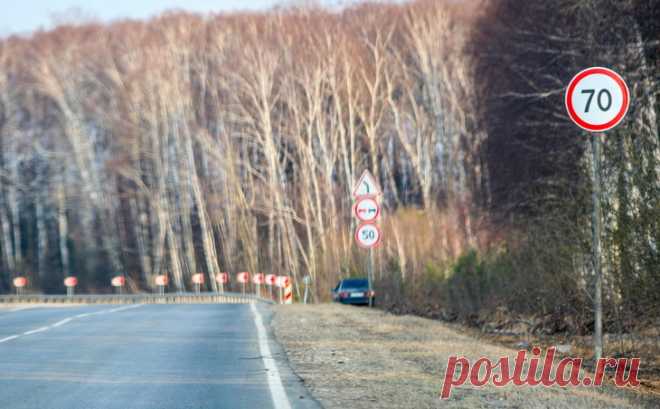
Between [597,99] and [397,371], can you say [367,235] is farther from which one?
[597,99]

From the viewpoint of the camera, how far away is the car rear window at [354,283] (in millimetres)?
41500

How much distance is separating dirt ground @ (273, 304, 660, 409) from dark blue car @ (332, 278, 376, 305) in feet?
61.6

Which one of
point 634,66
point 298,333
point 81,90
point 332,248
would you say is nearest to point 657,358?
point 298,333

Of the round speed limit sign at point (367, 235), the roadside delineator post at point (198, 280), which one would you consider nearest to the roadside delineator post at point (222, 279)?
the roadside delineator post at point (198, 280)

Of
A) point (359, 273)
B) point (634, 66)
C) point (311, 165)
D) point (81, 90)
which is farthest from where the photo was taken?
point (81, 90)

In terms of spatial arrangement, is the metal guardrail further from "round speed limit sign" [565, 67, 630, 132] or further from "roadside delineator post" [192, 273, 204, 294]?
"round speed limit sign" [565, 67, 630, 132]

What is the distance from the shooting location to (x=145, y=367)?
14.3 meters

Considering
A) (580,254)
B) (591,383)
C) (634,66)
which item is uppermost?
(634,66)

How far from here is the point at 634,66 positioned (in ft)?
73.2

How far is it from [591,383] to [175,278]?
184 feet

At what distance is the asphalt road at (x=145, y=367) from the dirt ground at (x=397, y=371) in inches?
16.3

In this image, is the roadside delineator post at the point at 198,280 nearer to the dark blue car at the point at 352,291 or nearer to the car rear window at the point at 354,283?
the dark blue car at the point at 352,291

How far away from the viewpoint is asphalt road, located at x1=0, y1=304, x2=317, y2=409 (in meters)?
11.3

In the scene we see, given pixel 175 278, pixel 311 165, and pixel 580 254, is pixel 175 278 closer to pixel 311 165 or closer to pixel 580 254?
pixel 311 165
